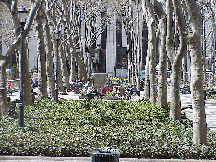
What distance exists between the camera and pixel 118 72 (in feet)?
262

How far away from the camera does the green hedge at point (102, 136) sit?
→ 1172 centimetres

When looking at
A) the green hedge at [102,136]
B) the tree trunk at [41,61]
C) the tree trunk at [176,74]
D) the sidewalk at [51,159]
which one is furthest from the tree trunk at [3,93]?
the tree trunk at [41,61]

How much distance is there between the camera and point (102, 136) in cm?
1289

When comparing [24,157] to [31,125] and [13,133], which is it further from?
[31,125]

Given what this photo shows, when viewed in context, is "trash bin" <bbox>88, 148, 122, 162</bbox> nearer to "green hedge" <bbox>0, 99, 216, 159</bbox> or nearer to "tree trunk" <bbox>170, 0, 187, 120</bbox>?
"green hedge" <bbox>0, 99, 216, 159</bbox>

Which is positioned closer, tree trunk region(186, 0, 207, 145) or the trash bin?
the trash bin

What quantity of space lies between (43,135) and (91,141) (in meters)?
1.51

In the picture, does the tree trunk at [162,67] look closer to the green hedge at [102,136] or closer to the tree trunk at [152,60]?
the green hedge at [102,136]

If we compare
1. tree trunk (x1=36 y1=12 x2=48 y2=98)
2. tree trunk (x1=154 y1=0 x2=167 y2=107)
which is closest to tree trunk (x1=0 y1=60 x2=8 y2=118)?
tree trunk (x1=154 y1=0 x2=167 y2=107)

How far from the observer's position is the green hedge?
38.4 ft

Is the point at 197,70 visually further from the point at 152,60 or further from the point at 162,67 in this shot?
the point at 152,60

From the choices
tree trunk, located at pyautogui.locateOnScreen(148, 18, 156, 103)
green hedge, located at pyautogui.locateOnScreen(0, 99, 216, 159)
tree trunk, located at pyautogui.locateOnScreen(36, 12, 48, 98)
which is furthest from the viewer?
tree trunk, located at pyautogui.locateOnScreen(36, 12, 48, 98)

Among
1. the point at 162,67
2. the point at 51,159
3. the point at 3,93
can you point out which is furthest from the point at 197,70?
the point at 3,93

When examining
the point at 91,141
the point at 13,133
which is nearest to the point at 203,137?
the point at 91,141
